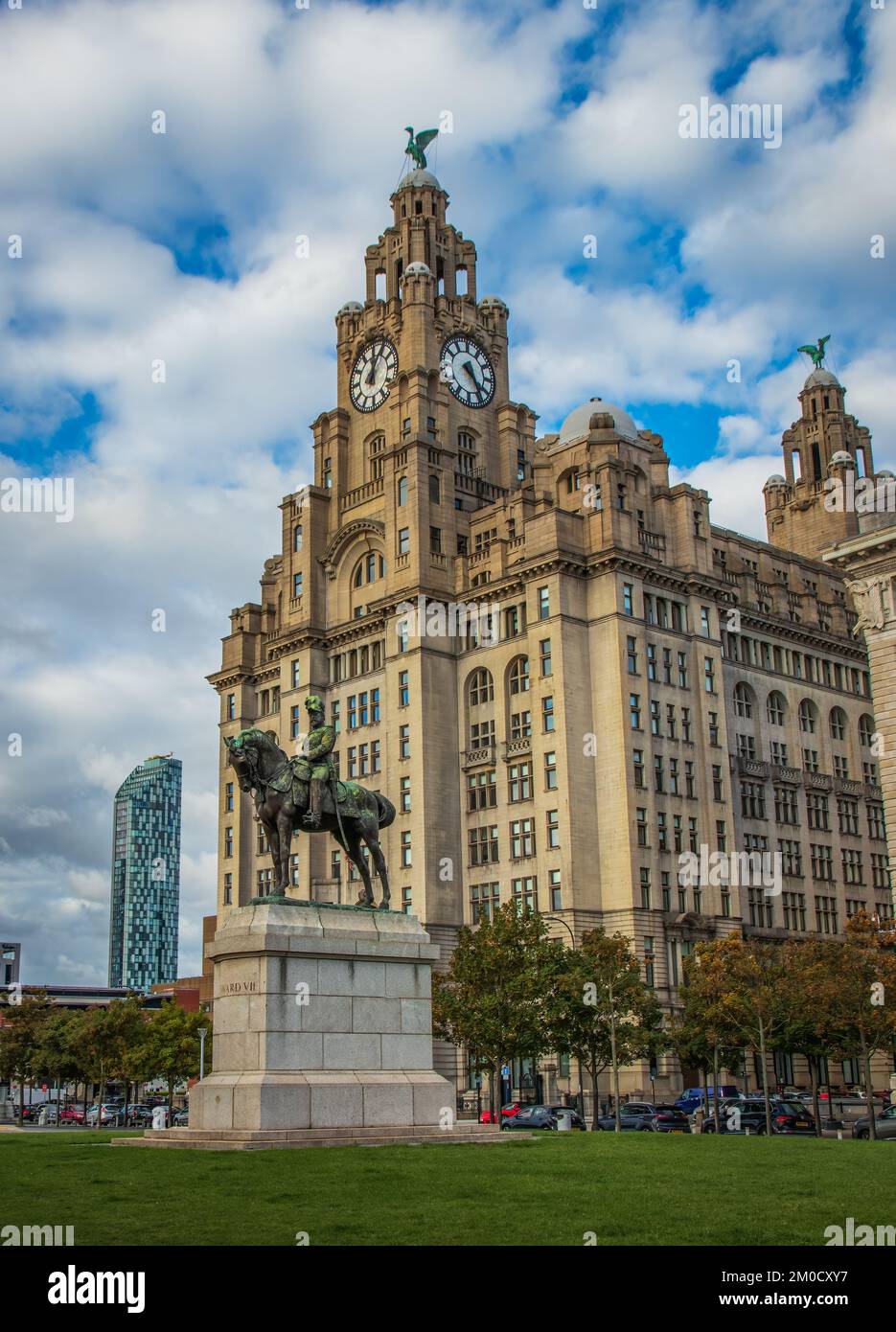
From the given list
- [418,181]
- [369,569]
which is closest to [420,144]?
[418,181]

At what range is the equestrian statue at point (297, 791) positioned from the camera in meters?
30.2

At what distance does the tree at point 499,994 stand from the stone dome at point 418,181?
68889 mm

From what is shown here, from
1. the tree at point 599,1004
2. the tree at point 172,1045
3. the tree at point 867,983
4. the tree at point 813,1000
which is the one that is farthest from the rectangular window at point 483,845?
the tree at point 867,983

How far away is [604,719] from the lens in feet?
278

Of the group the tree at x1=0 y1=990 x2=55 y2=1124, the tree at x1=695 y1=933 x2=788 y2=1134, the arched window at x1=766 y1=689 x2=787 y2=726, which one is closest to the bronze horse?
the tree at x1=695 y1=933 x2=788 y2=1134

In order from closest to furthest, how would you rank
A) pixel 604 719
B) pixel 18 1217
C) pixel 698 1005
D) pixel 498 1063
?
pixel 18 1217, pixel 498 1063, pixel 698 1005, pixel 604 719

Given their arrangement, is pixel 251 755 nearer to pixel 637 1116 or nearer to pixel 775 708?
pixel 637 1116

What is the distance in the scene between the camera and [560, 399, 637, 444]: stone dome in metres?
103

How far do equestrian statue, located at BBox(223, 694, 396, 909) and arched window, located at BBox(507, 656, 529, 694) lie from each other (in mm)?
57349

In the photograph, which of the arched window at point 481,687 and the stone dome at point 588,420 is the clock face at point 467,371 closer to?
the stone dome at point 588,420

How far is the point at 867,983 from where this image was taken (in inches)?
2045
